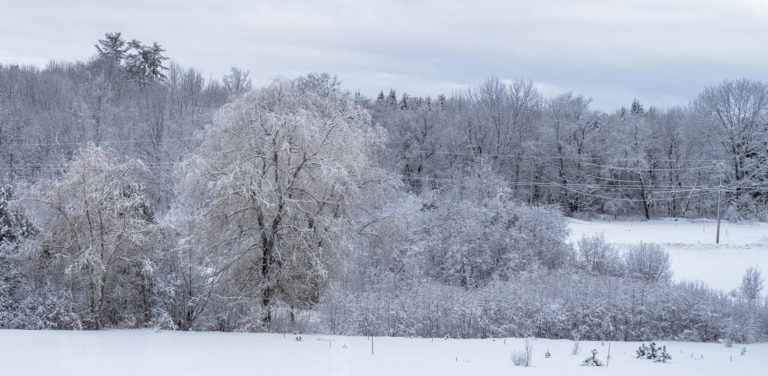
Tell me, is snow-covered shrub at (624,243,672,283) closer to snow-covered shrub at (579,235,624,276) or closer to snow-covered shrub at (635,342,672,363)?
Answer: snow-covered shrub at (579,235,624,276)

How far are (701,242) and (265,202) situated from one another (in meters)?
32.8

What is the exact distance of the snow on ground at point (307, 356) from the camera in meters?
9.10

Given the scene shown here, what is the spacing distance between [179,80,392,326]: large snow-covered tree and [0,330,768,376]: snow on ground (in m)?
2.72

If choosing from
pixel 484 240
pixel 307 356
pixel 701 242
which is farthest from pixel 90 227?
pixel 701 242

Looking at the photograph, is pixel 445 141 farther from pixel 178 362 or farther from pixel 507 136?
pixel 178 362

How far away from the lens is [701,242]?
37625 millimetres

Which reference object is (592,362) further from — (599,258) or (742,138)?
(742,138)

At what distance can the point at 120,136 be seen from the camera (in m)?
45.7

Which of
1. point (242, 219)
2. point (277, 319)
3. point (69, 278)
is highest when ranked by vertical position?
point (242, 219)

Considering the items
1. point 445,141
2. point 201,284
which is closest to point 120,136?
point 445,141

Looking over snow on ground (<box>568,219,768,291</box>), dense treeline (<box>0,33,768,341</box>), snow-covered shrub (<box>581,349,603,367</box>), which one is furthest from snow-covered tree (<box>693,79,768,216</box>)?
snow-covered shrub (<box>581,349,603,367</box>)

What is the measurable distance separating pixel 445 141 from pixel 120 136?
95.2ft

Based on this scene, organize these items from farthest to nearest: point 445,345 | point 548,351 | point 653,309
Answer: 1. point 653,309
2. point 445,345
3. point 548,351

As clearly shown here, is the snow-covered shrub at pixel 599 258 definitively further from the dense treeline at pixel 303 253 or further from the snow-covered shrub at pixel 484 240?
the snow-covered shrub at pixel 484 240
